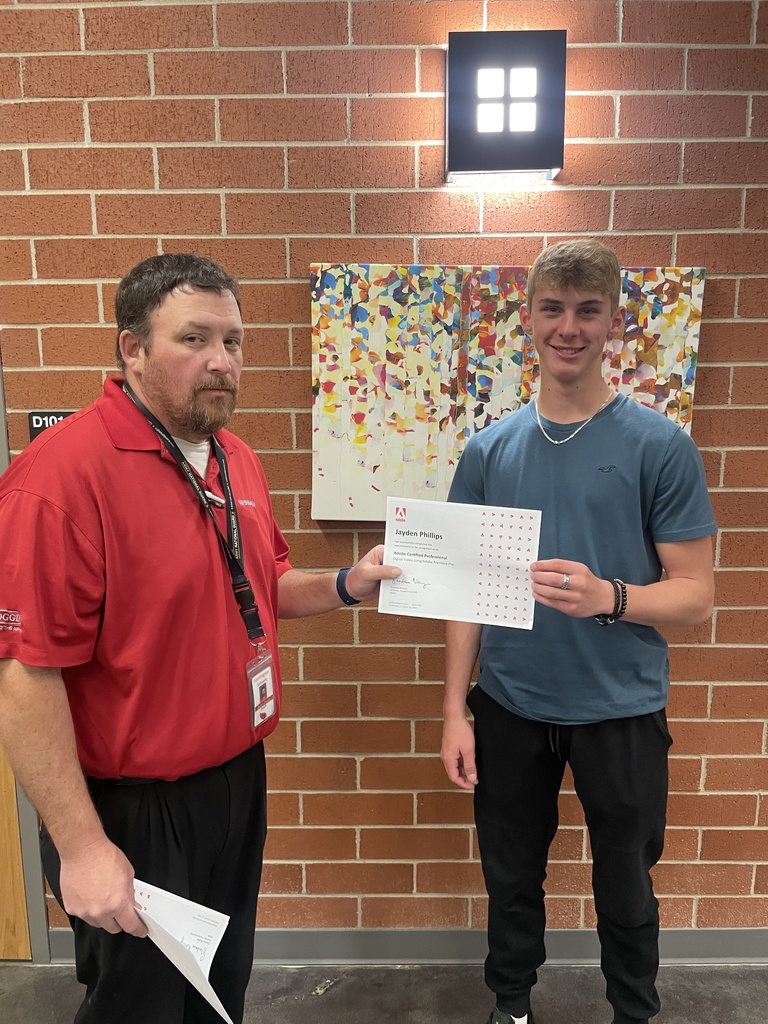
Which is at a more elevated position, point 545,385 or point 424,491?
point 545,385

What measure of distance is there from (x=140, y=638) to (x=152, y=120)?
1460mm

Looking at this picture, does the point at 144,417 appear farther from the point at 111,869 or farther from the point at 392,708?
the point at 392,708

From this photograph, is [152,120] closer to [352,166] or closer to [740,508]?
[352,166]

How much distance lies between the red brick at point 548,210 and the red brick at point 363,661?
1268mm

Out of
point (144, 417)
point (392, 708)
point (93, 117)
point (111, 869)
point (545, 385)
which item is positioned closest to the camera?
point (111, 869)

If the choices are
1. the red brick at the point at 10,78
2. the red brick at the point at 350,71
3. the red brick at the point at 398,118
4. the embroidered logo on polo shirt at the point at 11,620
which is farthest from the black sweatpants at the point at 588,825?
the red brick at the point at 10,78

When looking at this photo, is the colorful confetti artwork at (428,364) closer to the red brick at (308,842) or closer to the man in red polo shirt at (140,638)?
the man in red polo shirt at (140,638)

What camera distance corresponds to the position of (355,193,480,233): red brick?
1844mm

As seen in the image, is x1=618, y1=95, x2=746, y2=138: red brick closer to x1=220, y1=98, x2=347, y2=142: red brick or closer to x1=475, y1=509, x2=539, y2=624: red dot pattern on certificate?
x1=220, y1=98, x2=347, y2=142: red brick

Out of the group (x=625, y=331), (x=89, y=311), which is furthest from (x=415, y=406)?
(x=89, y=311)

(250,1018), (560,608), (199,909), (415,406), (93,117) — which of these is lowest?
(250,1018)

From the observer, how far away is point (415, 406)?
1.90 m

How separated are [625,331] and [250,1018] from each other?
2209mm

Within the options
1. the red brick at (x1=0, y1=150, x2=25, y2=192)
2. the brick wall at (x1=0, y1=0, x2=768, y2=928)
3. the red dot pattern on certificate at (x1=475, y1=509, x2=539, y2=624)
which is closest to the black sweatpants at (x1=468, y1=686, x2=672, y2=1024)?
the red dot pattern on certificate at (x1=475, y1=509, x2=539, y2=624)
